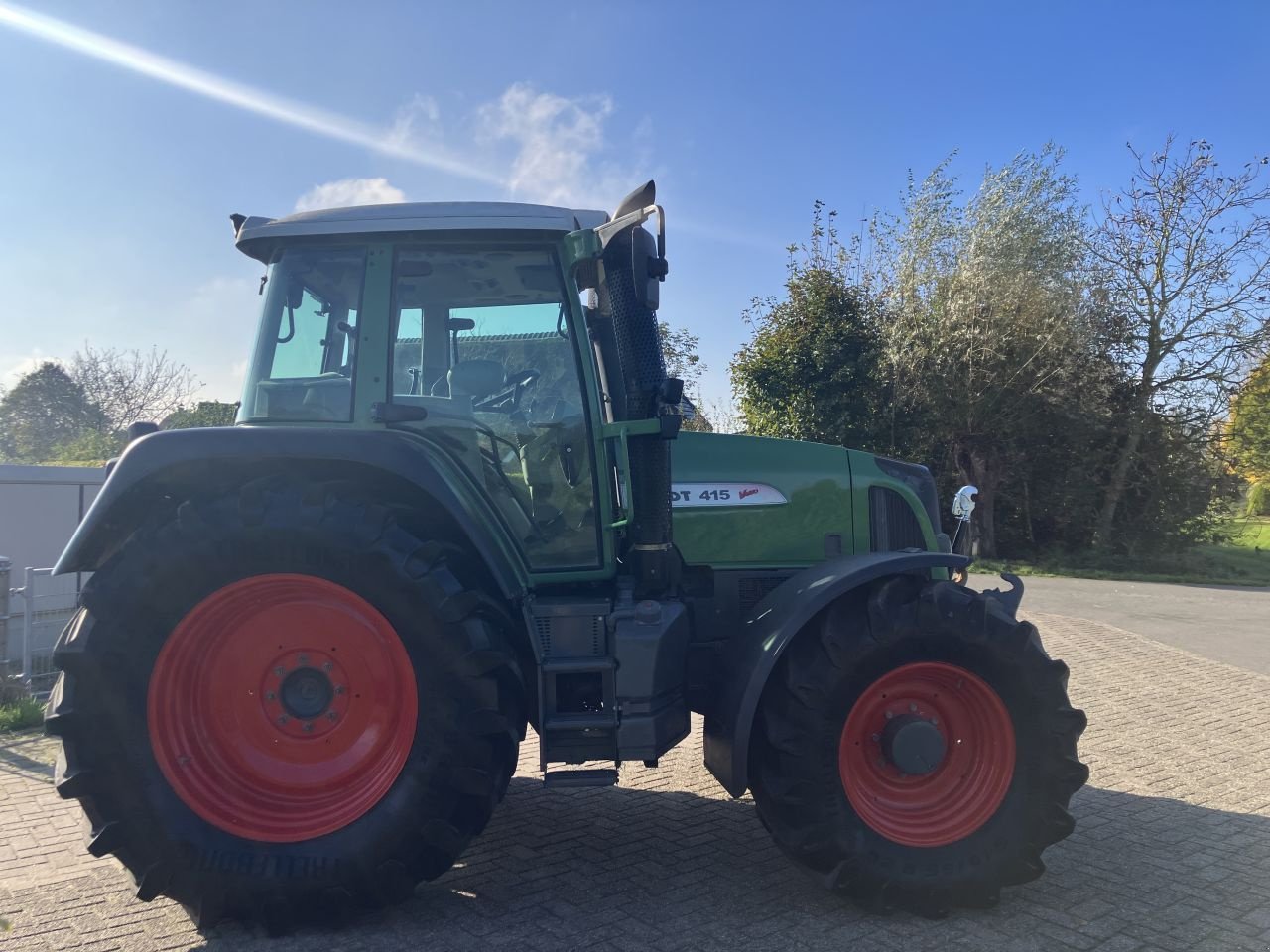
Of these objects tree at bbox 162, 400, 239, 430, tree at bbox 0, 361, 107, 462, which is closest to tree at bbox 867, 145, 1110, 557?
tree at bbox 162, 400, 239, 430

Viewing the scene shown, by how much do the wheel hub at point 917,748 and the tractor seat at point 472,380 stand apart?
2.06 meters

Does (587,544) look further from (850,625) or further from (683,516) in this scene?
(850,625)

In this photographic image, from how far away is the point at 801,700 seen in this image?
329cm

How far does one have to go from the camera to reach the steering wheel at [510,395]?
11.8 ft

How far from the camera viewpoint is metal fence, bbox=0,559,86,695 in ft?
22.5

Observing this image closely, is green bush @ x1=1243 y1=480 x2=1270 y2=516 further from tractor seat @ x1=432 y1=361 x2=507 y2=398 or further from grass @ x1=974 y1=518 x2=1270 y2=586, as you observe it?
tractor seat @ x1=432 y1=361 x2=507 y2=398

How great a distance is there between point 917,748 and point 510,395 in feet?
6.78

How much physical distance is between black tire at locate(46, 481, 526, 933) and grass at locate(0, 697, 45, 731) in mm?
3828

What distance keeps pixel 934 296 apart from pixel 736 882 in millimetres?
17982

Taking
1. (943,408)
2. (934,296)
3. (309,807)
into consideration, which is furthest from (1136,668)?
(934,296)

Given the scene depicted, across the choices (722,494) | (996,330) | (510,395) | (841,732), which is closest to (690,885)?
(841,732)

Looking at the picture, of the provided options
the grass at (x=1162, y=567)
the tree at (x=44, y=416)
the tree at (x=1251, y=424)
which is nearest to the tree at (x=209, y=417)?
the tree at (x=44, y=416)

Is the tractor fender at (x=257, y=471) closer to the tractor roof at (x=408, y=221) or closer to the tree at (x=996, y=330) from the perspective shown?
the tractor roof at (x=408, y=221)

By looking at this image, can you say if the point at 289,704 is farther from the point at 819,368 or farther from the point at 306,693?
the point at 819,368
